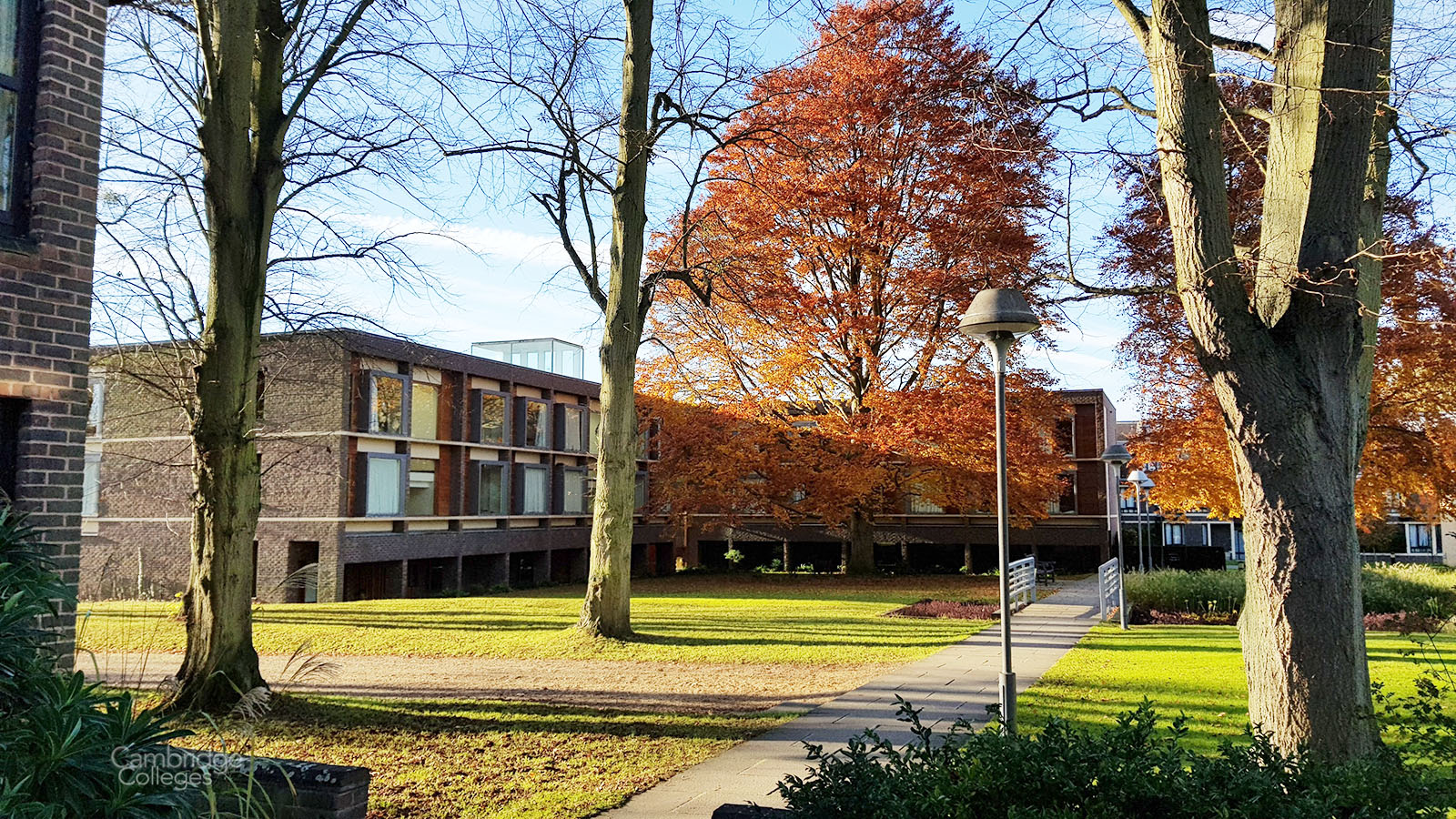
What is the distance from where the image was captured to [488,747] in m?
7.97

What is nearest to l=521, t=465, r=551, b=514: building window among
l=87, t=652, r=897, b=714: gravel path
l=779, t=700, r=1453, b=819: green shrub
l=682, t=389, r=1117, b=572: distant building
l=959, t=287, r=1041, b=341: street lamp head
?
l=682, t=389, r=1117, b=572: distant building

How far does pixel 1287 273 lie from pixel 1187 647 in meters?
9.97

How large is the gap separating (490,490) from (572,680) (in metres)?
19.1

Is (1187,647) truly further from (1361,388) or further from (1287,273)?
(1287,273)

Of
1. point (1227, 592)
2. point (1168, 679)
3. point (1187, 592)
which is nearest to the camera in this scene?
point (1168, 679)

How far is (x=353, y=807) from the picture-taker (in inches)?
197

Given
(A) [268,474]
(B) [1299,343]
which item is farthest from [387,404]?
(B) [1299,343]

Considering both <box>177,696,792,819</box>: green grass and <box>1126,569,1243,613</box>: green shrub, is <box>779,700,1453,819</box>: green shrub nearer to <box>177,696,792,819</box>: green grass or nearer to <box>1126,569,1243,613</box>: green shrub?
<box>177,696,792,819</box>: green grass

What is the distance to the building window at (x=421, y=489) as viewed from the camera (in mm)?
26500

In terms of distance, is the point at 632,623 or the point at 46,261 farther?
the point at 632,623

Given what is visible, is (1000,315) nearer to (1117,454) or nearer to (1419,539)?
(1117,454)

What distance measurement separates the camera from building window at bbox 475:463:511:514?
28969mm

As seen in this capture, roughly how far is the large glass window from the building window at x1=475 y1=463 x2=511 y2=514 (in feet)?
2.80

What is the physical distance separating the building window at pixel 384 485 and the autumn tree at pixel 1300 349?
22.1 metres
